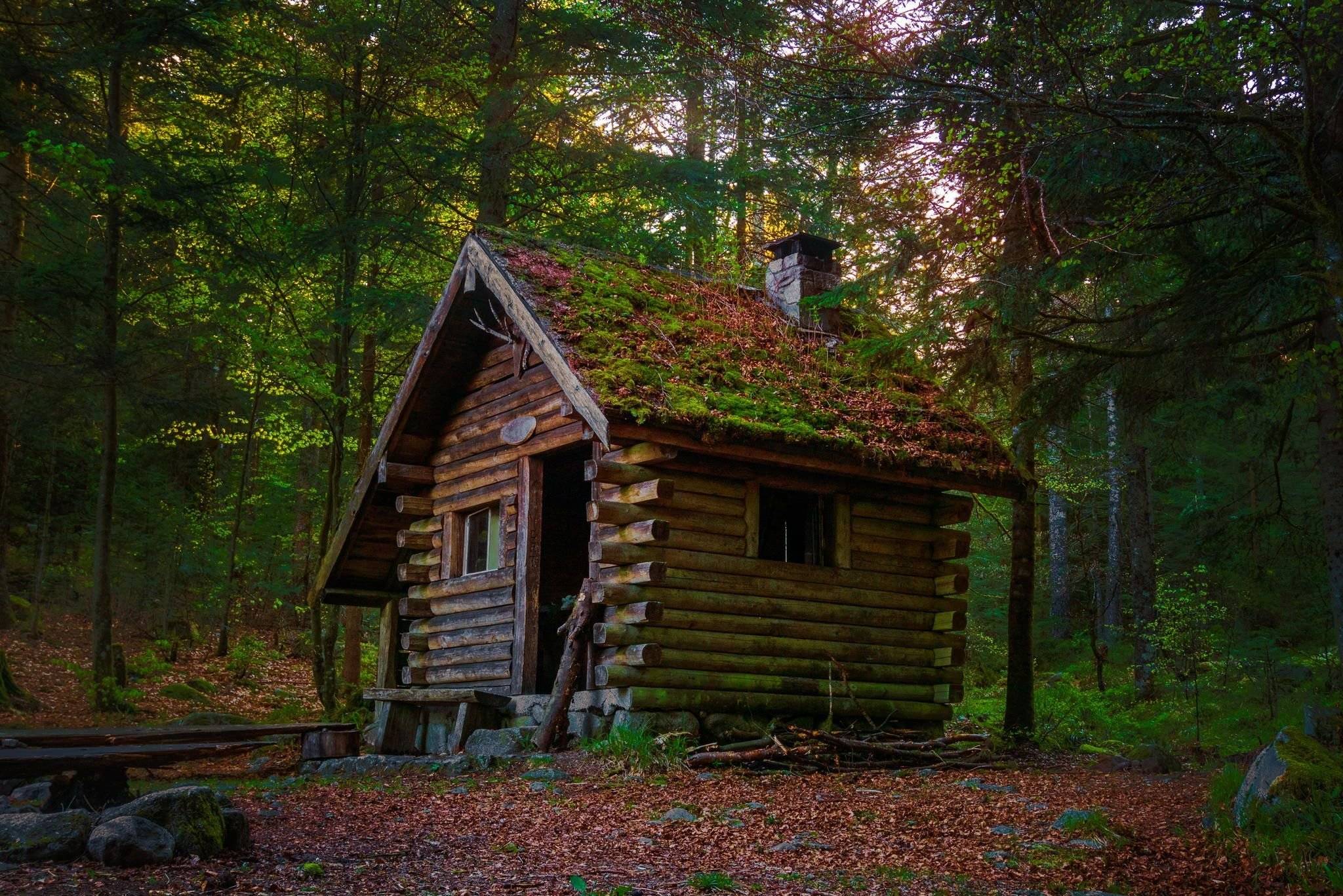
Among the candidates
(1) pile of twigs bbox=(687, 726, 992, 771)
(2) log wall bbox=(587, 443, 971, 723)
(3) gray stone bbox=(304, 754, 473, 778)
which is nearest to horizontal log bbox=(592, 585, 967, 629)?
(2) log wall bbox=(587, 443, 971, 723)

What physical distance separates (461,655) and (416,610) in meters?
1.60

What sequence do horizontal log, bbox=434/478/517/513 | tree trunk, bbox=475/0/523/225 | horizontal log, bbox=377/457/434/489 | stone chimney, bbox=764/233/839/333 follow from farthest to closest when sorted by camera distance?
1. tree trunk, bbox=475/0/523/225
2. stone chimney, bbox=764/233/839/333
3. horizontal log, bbox=377/457/434/489
4. horizontal log, bbox=434/478/517/513

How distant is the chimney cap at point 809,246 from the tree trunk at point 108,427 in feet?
33.2

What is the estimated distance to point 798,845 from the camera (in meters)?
7.58

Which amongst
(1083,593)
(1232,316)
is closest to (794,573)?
(1232,316)

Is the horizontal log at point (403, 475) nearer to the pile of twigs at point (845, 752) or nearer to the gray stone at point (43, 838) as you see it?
the pile of twigs at point (845, 752)

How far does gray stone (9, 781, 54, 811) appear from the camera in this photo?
29.6ft

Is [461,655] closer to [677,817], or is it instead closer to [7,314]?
[677,817]

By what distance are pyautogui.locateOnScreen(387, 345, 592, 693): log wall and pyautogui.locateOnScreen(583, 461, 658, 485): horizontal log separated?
44 centimetres

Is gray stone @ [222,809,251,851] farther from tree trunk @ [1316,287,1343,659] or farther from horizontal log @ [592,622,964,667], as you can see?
tree trunk @ [1316,287,1343,659]

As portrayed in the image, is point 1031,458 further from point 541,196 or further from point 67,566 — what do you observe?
point 67,566

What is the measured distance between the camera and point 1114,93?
9.70 m

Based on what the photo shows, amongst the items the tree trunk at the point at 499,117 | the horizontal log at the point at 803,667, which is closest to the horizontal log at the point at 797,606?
the horizontal log at the point at 803,667

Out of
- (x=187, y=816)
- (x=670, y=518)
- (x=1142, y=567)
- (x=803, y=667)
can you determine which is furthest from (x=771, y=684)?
(x=1142, y=567)
